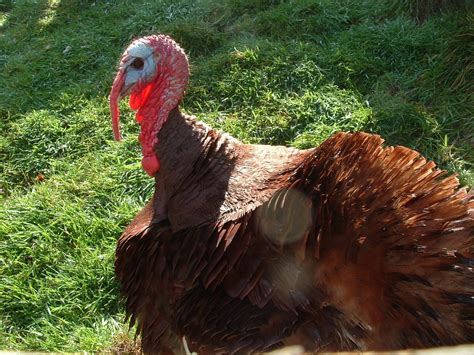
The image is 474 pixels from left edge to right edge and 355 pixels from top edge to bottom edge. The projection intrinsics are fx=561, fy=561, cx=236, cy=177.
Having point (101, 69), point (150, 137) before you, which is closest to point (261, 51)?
point (101, 69)

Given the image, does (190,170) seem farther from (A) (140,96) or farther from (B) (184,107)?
(B) (184,107)

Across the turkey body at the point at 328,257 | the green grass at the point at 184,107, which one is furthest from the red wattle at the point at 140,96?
the green grass at the point at 184,107

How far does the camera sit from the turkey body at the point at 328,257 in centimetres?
208

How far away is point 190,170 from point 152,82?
1.56 feet

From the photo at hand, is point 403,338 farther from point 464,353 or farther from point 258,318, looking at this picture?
point 464,353

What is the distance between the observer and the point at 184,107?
479cm

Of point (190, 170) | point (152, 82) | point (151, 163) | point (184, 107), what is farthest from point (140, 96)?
point (184, 107)

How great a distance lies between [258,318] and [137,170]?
2.25 meters

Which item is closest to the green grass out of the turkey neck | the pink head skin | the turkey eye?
the turkey neck

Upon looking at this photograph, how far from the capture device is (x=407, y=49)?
15.9 ft

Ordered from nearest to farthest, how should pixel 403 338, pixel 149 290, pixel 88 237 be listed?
pixel 403 338 → pixel 149 290 → pixel 88 237

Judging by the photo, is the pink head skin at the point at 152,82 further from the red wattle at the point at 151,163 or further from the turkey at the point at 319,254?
the turkey at the point at 319,254

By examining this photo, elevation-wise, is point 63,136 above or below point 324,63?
below

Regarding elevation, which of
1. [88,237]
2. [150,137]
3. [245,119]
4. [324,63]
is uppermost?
[150,137]
